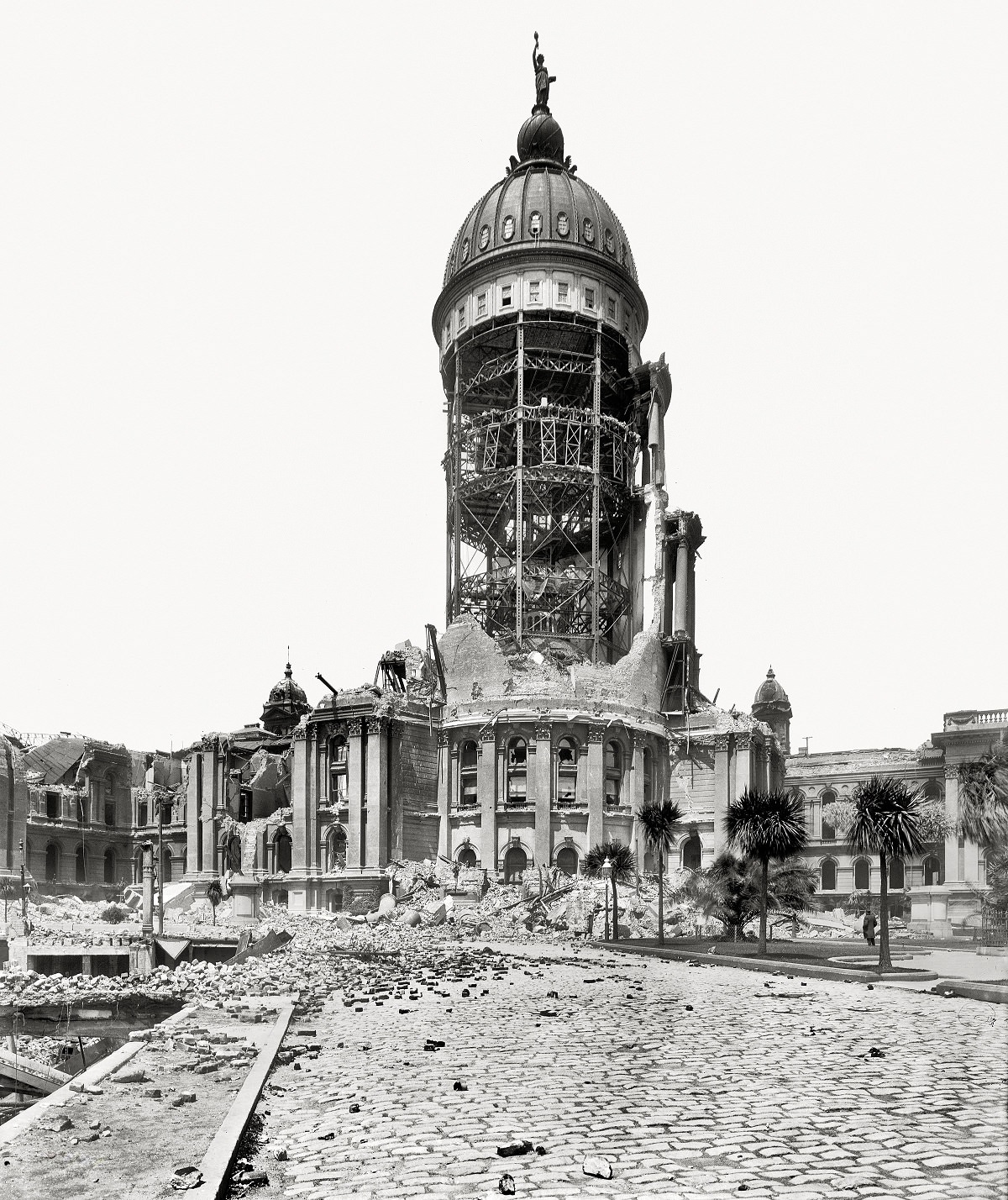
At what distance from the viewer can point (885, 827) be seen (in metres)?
31.5

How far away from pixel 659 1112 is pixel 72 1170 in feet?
22.2

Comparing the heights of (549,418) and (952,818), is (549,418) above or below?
above

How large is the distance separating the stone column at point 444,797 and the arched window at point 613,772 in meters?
9.20

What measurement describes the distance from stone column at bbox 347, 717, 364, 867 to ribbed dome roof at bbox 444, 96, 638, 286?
35.0 metres

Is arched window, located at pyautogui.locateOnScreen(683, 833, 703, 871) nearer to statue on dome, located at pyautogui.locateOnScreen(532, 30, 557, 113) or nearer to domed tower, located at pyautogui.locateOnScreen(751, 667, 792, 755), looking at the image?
domed tower, located at pyautogui.locateOnScreen(751, 667, 792, 755)

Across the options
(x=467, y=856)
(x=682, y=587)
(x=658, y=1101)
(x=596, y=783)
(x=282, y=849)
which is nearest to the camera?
(x=658, y=1101)

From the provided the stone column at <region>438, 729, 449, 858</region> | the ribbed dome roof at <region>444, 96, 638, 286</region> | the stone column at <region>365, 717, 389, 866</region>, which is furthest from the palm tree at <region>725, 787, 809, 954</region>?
the ribbed dome roof at <region>444, 96, 638, 286</region>

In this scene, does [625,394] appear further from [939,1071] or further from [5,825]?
[939,1071]

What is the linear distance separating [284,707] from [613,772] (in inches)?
1797

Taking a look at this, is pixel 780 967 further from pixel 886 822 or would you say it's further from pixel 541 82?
pixel 541 82

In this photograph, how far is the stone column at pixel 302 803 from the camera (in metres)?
69.8

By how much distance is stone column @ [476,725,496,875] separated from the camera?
212 feet

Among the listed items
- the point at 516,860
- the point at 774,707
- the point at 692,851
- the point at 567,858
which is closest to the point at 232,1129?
the point at 516,860

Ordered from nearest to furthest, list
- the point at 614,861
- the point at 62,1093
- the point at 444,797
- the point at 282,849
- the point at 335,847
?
the point at 62,1093 < the point at 614,861 < the point at 444,797 < the point at 335,847 < the point at 282,849
